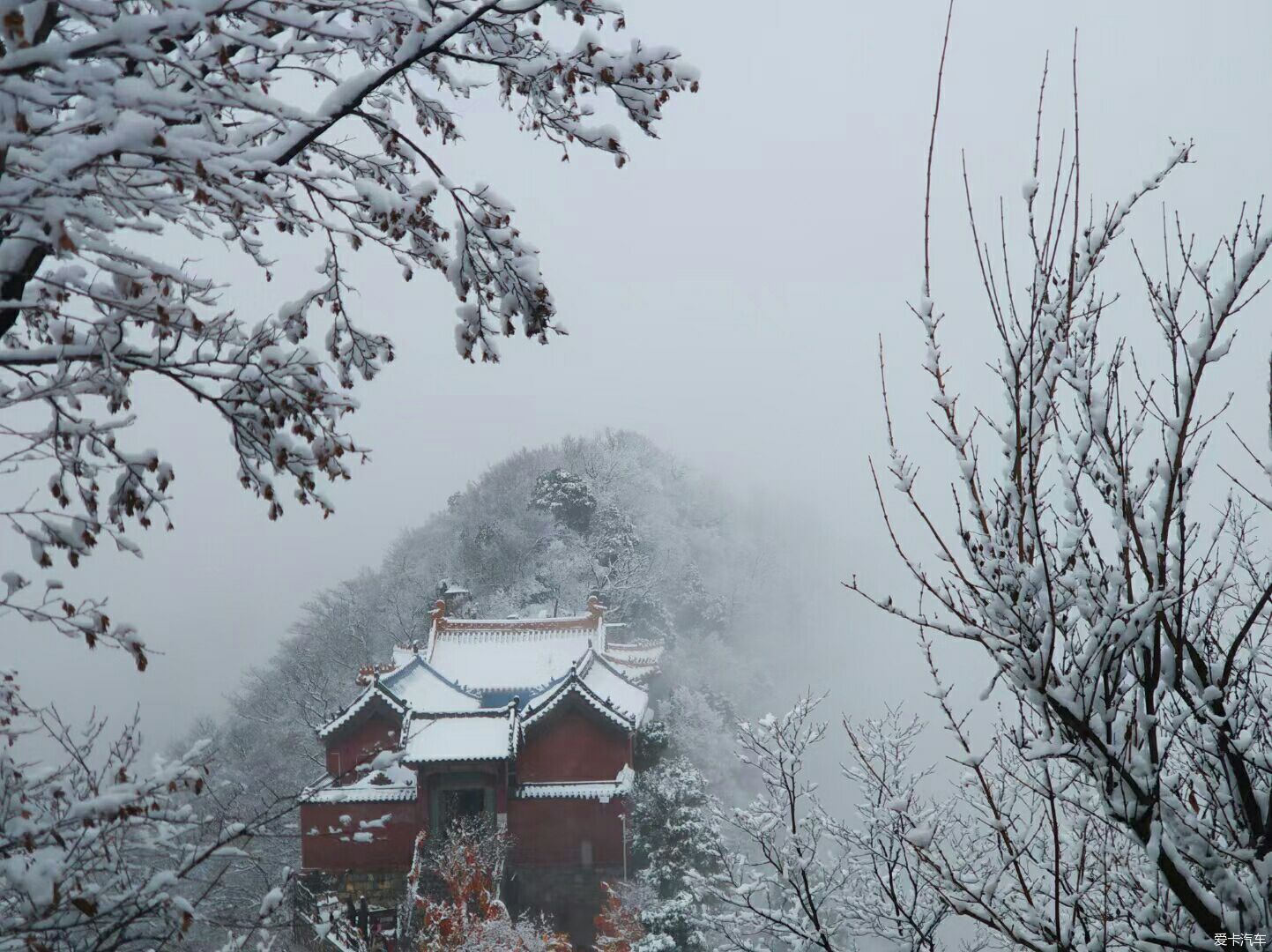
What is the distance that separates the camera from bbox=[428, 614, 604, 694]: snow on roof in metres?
21.5

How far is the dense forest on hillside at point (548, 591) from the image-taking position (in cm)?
2595

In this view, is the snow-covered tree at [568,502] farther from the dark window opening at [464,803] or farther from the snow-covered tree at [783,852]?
the snow-covered tree at [783,852]

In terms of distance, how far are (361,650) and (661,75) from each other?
97.8 feet

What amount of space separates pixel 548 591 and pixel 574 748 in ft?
52.8

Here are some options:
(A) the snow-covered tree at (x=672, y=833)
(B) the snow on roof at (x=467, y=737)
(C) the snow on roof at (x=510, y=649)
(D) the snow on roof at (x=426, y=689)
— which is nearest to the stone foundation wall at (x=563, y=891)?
(A) the snow-covered tree at (x=672, y=833)

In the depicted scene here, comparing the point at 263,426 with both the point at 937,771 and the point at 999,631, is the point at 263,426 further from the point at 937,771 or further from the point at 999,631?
the point at 937,771

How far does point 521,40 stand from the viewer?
3.09 m

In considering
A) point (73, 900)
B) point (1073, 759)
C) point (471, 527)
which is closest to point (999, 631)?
point (1073, 759)

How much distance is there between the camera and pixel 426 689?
18.4m

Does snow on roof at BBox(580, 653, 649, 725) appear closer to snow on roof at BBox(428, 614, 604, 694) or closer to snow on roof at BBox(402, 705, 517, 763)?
snow on roof at BBox(428, 614, 604, 694)

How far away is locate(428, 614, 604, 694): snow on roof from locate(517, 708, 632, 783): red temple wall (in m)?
4.60

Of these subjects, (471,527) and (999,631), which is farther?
(471,527)

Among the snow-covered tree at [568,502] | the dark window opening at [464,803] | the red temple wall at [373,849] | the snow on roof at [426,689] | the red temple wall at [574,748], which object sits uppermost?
the snow-covered tree at [568,502]

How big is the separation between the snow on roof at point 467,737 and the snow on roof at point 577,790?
3.46 ft
